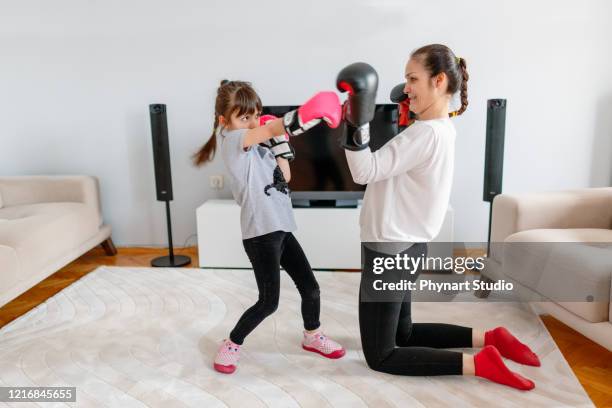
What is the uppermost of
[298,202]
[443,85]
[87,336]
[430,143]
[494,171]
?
[443,85]

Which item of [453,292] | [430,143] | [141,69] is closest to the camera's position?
[430,143]

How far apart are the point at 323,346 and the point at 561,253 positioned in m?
1.09

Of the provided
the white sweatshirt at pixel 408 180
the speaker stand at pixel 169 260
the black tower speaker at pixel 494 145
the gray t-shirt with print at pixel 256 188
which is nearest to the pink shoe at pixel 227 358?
the gray t-shirt with print at pixel 256 188

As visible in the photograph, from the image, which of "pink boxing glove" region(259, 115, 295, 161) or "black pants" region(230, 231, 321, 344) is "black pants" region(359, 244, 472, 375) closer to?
"black pants" region(230, 231, 321, 344)

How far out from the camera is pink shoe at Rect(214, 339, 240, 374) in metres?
1.94

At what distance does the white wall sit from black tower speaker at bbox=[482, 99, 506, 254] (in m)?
0.49

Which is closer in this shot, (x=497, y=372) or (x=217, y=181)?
(x=497, y=372)

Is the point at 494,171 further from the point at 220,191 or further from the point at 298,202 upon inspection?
the point at 220,191

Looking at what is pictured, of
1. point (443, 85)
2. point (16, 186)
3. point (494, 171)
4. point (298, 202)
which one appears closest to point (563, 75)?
point (494, 171)

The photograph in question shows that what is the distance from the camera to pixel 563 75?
3.23 meters

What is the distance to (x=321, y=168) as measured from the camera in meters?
3.27

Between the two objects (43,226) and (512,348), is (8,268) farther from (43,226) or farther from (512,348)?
(512,348)

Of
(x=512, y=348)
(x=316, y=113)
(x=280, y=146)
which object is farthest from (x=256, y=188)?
(x=512, y=348)

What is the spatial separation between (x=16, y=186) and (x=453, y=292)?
9.62ft
